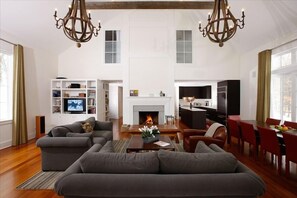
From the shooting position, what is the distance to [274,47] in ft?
18.9

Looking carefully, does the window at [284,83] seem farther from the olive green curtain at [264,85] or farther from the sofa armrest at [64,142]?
the sofa armrest at [64,142]

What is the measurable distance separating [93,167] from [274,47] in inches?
242

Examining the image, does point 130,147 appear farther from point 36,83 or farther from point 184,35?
point 184,35

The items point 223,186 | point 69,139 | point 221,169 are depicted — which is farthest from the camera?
point 69,139

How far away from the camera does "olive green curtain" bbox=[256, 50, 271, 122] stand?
586 centimetres

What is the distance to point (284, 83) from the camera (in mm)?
5648

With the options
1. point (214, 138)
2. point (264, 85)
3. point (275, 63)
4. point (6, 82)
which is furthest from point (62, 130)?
point (275, 63)

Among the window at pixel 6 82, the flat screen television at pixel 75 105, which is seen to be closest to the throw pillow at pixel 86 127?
the window at pixel 6 82

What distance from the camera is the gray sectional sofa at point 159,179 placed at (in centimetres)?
178

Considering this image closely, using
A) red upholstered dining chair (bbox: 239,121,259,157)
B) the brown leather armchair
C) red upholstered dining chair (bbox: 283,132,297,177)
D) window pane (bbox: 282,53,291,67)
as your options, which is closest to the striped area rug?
the brown leather armchair

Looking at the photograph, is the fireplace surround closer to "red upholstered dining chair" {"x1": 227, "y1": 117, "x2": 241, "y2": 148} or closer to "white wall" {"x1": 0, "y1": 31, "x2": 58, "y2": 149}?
"red upholstered dining chair" {"x1": 227, "y1": 117, "x2": 241, "y2": 148}

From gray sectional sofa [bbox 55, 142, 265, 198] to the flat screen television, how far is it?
20.2 feet

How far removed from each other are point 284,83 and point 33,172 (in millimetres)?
6652

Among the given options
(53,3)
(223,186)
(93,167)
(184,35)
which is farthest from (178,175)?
(184,35)
